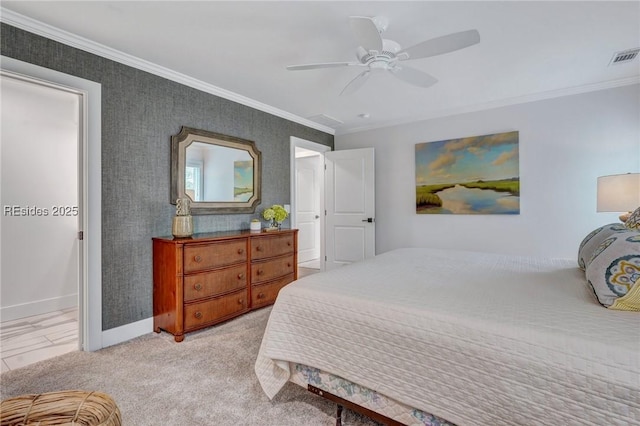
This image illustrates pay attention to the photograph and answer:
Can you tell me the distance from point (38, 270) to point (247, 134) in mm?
2714

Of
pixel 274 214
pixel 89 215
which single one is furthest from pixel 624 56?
pixel 89 215

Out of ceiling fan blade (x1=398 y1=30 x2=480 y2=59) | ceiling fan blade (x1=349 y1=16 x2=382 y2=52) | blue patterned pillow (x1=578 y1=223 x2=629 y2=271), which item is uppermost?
ceiling fan blade (x1=349 y1=16 x2=382 y2=52)

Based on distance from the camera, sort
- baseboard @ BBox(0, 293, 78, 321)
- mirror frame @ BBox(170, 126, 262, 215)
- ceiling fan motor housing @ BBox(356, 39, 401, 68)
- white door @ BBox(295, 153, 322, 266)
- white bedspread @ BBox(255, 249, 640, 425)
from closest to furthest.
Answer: white bedspread @ BBox(255, 249, 640, 425), ceiling fan motor housing @ BBox(356, 39, 401, 68), mirror frame @ BBox(170, 126, 262, 215), baseboard @ BBox(0, 293, 78, 321), white door @ BBox(295, 153, 322, 266)

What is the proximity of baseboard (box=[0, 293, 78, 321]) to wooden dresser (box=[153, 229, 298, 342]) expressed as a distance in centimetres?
155

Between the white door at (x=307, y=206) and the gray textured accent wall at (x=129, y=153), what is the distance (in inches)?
123

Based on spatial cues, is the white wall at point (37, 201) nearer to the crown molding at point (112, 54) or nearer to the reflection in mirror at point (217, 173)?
the crown molding at point (112, 54)

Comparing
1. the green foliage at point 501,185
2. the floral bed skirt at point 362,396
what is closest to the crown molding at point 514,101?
the green foliage at point 501,185

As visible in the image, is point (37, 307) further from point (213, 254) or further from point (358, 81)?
point (358, 81)

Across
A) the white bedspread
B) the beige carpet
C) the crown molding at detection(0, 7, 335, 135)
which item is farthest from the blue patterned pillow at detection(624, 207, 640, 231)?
the crown molding at detection(0, 7, 335, 135)

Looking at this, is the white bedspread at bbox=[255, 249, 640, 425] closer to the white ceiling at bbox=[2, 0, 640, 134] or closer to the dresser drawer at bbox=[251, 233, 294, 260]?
the dresser drawer at bbox=[251, 233, 294, 260]

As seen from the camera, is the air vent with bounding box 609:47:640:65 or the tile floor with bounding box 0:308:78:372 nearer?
the tile floor with bounding box 0:308:78:372

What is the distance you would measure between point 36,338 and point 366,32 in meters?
3.62

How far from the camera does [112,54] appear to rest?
8.04 feet

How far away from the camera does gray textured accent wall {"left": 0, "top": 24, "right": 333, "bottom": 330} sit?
2266mm
